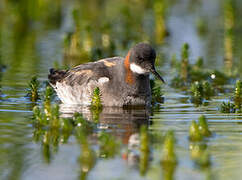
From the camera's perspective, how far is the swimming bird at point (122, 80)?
10.9 m

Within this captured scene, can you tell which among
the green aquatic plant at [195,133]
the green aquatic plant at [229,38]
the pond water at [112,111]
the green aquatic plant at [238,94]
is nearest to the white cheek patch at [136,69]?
the pond water at [112,111]

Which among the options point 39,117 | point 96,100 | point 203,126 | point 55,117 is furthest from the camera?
point 96,100

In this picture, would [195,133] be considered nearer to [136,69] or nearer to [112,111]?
[112,111]

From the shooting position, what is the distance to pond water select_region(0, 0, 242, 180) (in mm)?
7109

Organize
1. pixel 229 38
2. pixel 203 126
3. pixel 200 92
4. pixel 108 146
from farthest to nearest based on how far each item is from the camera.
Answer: pixel 229 38 < pixel 200 92 < pixel 203 126 < pixel 108 146

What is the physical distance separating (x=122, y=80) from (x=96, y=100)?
2.28 ft

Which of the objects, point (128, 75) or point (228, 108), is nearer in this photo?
point (228, 108)

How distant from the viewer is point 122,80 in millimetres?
10961

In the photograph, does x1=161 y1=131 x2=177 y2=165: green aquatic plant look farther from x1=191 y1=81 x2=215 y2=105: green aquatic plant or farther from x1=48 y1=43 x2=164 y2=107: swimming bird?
x1=191 y1=81 x2=215 y2=105: green aquatic plant

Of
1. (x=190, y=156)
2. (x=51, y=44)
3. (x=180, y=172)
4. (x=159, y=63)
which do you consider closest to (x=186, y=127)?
(x=190, y=156)

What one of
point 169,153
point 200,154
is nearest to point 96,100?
point 200,154

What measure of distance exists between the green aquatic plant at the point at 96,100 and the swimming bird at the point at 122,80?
218mm

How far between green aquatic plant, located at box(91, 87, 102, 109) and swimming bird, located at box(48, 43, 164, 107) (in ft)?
0.72

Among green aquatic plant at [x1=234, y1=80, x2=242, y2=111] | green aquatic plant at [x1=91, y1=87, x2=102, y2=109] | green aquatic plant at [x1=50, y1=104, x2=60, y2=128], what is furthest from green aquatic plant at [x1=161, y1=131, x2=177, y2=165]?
green aquatic plant at [x1=234, y1=80, x2=242, y2=111]
